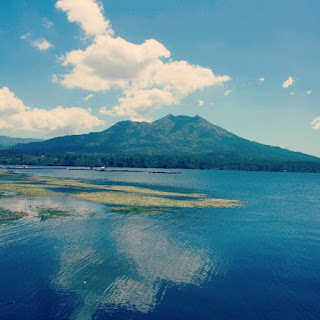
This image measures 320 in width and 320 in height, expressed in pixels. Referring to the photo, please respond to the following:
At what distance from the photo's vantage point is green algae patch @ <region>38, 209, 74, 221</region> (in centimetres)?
5315

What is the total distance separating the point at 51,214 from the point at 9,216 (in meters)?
7.78

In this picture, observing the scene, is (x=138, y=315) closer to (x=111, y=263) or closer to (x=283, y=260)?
(x=111, y=263)

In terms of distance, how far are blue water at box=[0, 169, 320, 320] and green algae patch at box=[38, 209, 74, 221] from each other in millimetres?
3260

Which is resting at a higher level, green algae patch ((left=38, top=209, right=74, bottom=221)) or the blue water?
green algae patch ((left=38, top=209, right=74, bottom=221))

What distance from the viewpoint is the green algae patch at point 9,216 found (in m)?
48.7

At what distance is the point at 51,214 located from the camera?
55906mm

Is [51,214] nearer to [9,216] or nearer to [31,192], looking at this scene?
[9,216]

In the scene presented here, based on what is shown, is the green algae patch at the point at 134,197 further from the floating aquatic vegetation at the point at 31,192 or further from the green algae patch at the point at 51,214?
the green algae patch at the point at 51,214

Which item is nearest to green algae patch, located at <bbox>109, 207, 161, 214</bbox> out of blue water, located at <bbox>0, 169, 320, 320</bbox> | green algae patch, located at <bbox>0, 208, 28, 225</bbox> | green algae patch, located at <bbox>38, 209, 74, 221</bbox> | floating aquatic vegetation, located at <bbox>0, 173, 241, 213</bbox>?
floating aquatic vegetation, located at <bbox>0, 173, 241, 213</bbox>

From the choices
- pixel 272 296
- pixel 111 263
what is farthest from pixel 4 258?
pixel 272 296

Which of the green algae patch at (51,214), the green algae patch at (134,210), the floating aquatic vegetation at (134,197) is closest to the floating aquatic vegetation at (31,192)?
the floating aquatic vegetation at (134,197)

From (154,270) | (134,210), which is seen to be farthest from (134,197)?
(154,270)

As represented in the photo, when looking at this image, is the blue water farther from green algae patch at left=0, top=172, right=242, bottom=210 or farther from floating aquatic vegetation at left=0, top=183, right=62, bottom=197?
floating aquatic vegetation at left=0, top=183, right=62, bottom=197

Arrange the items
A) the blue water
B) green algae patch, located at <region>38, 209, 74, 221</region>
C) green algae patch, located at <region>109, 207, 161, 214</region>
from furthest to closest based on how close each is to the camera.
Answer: green algae patch, located at <region>109, 207, 161, 214</region> < green algae patch, located at <region>38, 209, 74, 221</region> < the blue water
